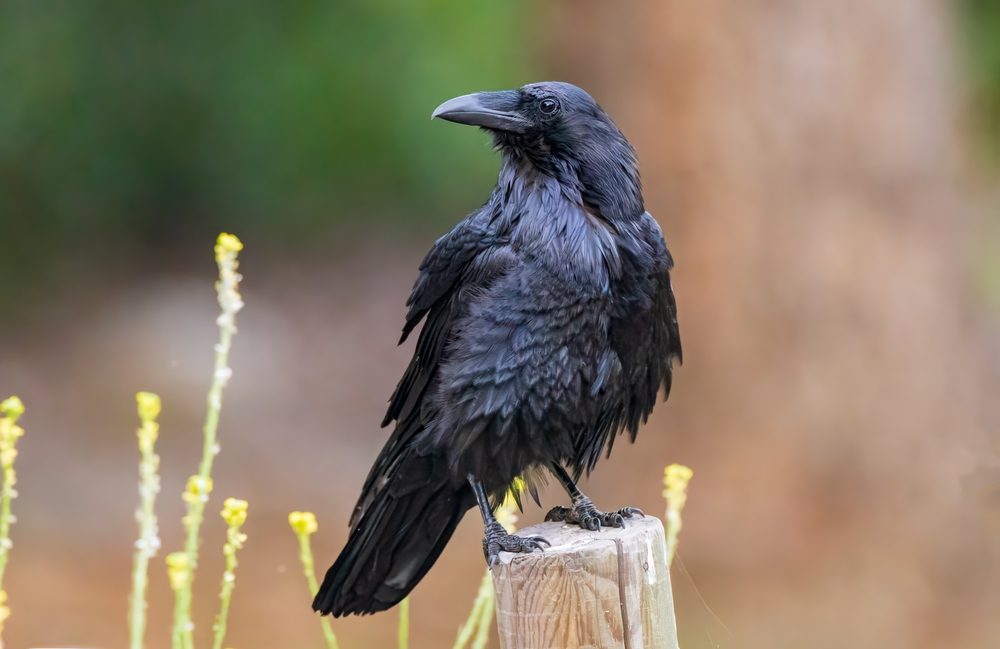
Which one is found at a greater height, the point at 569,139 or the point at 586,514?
the point at 569,139

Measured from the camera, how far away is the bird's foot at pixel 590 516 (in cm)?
327

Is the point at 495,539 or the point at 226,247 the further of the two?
the point at 495,539

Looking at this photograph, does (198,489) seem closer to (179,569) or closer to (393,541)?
(179,569)

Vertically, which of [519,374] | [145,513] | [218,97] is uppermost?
[218,97]

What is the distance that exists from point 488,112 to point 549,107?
0.17 metres

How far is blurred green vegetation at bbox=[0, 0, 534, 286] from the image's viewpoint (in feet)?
34.5

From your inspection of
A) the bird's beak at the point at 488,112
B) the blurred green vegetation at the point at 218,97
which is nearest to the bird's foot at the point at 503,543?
the bird's beak at the point at 488,112

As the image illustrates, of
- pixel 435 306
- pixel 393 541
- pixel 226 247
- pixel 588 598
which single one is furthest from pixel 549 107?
pixel 588 598

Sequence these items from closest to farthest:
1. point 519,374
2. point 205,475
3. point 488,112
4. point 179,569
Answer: point 179,569 → point 205,475 → point 519,374 → point 488,112

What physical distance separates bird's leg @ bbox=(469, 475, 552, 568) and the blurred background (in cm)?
79

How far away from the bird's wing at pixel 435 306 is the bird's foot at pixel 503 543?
397 millimetres

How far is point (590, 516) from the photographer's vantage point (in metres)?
3.34

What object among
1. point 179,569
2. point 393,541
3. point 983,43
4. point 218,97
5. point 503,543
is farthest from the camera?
point 983,43

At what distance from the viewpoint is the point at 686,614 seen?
6461 millimetres
